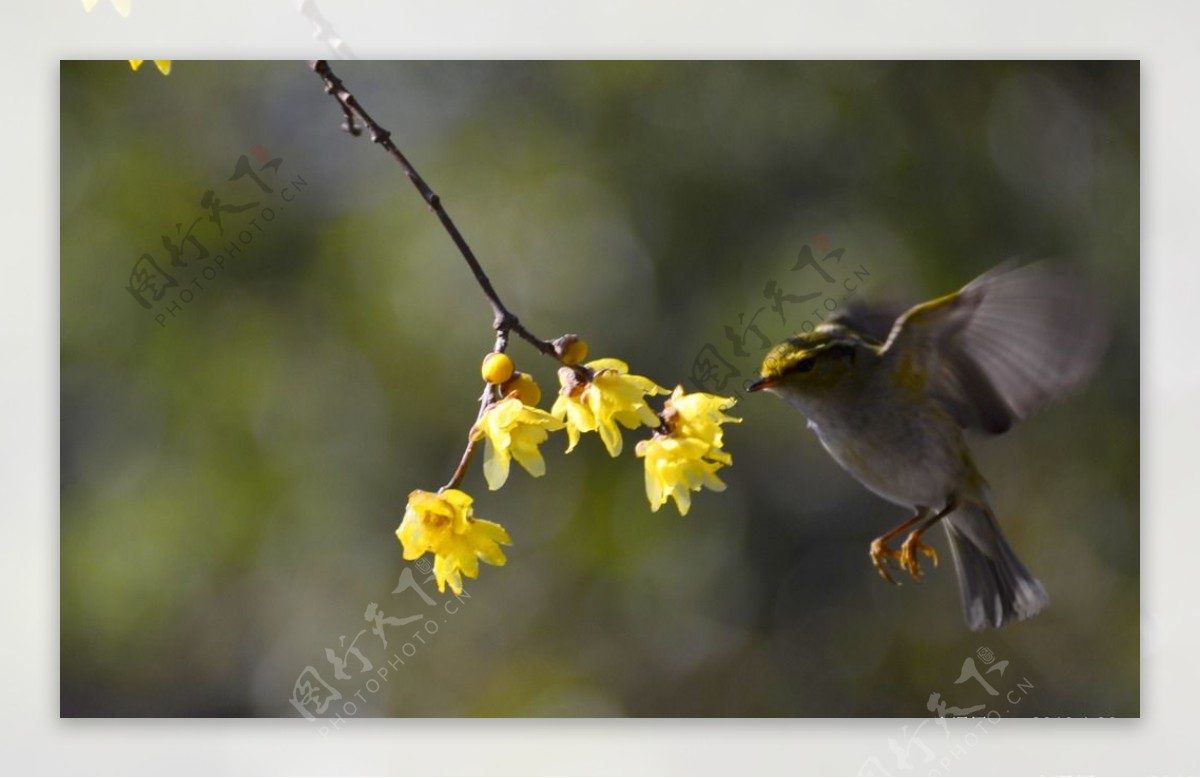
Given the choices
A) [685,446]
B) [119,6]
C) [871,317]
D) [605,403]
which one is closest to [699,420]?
[685,446]

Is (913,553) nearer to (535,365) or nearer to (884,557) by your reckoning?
(884,557)

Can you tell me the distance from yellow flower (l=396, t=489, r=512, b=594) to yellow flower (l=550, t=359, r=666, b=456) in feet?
0.72

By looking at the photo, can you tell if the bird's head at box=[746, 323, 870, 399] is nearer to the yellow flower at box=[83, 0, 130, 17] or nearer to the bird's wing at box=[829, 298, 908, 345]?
the bird's wing at box=[829, 298, 908, 345]

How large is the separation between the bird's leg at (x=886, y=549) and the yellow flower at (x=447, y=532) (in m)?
0.73

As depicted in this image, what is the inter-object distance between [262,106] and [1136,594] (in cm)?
190

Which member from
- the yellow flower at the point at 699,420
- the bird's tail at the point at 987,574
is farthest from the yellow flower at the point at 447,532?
the bird's tail at the point at 987,574

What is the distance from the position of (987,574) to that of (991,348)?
0.47 metres

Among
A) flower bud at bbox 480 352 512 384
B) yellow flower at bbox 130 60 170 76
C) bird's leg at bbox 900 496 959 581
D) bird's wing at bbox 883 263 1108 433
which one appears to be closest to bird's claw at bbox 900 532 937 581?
bird's leg at bbox 900 496 959 581

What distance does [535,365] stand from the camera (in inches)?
106

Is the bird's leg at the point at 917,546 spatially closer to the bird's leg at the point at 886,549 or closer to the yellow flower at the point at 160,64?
the bird's leg at the point at 886,549

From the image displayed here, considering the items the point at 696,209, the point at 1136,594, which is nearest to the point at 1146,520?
the point at 1136,594

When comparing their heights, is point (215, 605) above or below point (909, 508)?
below

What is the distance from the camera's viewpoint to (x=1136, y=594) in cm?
271

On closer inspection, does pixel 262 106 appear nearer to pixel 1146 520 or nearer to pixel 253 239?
pixel 253 239
